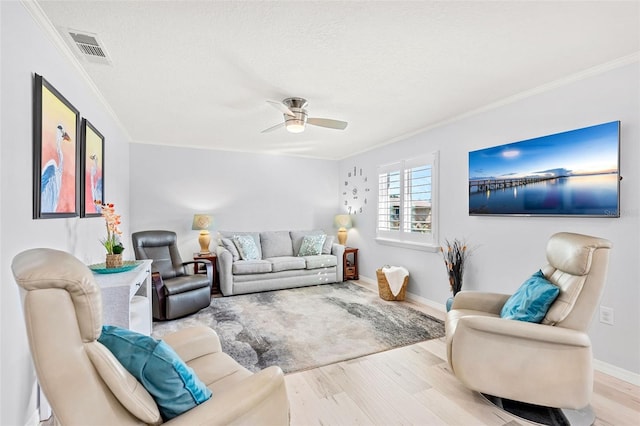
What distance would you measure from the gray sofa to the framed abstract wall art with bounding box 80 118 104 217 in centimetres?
200

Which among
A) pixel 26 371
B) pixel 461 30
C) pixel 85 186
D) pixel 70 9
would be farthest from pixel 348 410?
pixel 70 9

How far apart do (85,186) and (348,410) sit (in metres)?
2.81

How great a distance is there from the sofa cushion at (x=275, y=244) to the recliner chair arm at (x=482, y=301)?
3474mm

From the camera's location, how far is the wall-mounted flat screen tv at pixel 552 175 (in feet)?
7.84

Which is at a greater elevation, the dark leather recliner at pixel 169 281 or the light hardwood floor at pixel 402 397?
the dark leather recliner at pixel 169 281

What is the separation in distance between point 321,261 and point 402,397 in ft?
10.7

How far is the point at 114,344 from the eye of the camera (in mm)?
1087

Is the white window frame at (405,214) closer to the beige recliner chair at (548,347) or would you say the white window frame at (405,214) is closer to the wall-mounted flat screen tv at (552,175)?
the wall-mounted flat screen tv at (552,175)

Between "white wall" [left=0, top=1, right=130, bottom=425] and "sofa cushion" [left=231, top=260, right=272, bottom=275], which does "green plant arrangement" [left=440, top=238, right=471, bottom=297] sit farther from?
"white wall" [left=0, top=1, right=130, bottom=425]

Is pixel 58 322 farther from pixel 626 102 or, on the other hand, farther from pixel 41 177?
pixel 626 102

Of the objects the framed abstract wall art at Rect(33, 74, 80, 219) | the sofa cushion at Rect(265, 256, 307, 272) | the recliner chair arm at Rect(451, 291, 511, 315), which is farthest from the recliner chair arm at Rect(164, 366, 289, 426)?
the sofa cushion at Rect(265, 256, 307, 272)

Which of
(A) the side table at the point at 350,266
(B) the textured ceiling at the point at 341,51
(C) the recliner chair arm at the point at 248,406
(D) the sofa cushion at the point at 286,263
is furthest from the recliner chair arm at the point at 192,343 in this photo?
(A) the side table at the point at 350,266

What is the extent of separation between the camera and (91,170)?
2.83 m

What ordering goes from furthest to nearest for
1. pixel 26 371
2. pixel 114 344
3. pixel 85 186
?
pixel 85 186 < pixel 26 371 < pixel 114 344
